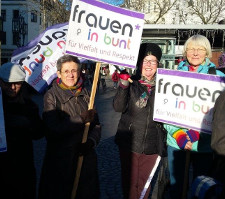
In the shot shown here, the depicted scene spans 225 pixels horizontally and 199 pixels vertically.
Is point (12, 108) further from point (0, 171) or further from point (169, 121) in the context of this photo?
point (169, 121)

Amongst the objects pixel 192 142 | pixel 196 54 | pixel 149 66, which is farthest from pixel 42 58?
pixel 192 142

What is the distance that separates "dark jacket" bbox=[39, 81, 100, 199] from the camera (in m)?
3.23

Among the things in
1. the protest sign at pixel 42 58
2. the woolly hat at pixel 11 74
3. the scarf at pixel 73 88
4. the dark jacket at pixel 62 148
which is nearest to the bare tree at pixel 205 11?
the protest sign at pixel 42 58

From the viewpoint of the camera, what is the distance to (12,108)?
3.14 m

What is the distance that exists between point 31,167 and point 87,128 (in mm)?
612

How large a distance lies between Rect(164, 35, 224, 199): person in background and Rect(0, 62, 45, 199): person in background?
4.23ft

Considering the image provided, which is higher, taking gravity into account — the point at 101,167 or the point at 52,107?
the point at 52,107

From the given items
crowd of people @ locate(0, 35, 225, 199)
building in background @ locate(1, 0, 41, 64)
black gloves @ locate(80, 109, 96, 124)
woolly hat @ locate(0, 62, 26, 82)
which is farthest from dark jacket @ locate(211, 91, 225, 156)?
building in background @ locate(1, 0, 41, 64)

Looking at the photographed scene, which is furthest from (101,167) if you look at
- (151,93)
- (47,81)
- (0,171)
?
(0,171)

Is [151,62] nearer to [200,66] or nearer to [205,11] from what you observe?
[200,66]

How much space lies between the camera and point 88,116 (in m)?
3.29

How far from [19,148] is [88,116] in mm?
656

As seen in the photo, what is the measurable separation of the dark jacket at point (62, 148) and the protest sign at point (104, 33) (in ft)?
1.53

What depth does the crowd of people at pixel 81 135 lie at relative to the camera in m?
3.14
